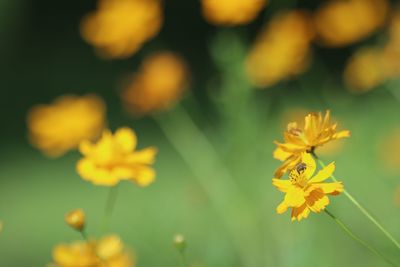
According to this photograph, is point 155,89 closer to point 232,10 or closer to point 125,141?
point 232,10

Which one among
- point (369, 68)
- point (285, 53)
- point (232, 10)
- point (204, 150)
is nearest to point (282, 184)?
point (232, 10)


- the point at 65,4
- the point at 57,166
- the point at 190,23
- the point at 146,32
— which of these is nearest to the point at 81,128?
the point at 146,32

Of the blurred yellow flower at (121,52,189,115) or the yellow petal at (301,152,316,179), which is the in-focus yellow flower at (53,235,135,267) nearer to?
the yellow petal at (301,152,316,179)

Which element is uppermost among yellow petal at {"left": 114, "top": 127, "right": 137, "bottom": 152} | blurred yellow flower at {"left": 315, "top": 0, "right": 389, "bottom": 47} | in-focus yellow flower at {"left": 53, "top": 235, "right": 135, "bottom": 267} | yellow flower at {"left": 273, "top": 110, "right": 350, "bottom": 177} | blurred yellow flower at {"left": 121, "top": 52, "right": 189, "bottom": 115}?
yellow flower at {"left": 273, "top": 110, "right": 350, "bottom": 177}

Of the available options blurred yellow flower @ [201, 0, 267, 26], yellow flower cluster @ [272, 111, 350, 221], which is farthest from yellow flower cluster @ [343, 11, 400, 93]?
yellow flower cluster @ [272, 111, 350, 221]

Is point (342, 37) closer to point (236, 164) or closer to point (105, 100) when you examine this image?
point (236, 164)

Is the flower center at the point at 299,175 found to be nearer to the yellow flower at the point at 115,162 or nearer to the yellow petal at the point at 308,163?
the yellow petal at the point at 308,163
